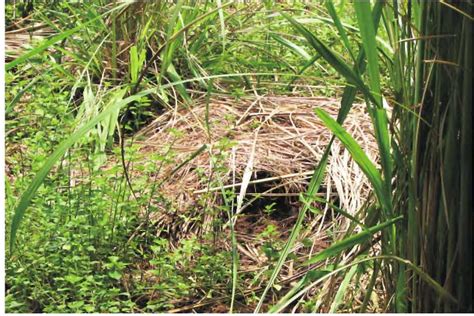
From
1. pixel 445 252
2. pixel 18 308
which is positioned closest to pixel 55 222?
pixel 18 308

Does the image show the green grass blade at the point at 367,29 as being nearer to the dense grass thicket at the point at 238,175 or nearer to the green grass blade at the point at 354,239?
the dense grass thicket at the point at 238,175

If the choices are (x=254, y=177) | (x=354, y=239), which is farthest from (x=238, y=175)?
(x=354, y=239)

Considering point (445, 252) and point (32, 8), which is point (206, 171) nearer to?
point (445, 252)

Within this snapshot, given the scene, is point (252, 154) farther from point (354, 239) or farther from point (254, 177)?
point (354, 239)

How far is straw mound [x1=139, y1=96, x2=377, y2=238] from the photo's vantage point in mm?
2336

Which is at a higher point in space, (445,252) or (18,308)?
(445,252)

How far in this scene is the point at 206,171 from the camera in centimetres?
248

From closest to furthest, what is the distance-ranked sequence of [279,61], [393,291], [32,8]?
[393,291], [279,61], [32,8]

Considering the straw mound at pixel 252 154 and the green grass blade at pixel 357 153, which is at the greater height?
the green grass blade at pixel 357 153

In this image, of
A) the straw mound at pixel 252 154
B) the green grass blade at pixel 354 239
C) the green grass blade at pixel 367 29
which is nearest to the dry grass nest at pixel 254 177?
the straw mound at pixel 252 154

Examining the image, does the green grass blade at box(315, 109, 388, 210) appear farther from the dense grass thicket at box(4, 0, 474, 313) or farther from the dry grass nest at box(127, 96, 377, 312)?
the dry grass nest at box(127, 96, 377, 312)

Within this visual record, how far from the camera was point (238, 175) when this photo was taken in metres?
2.46

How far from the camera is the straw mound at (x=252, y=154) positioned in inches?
92.0

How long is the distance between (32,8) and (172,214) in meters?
1.63
